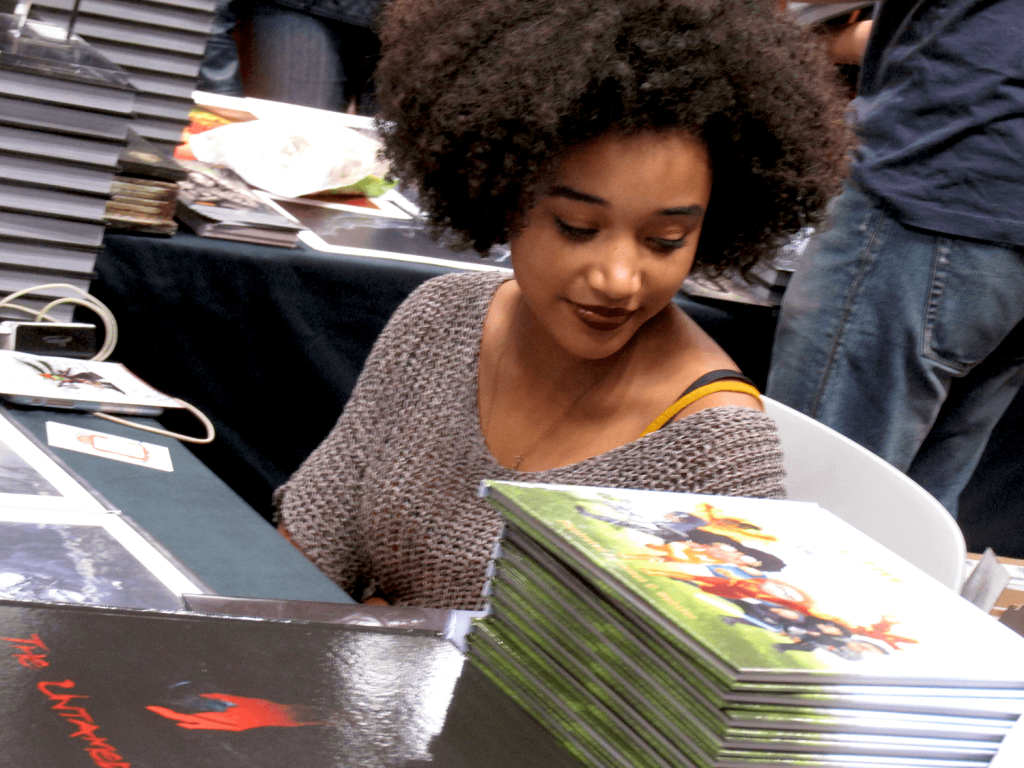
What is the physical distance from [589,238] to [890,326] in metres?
0.86

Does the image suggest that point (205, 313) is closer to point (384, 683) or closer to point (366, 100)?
point (384, 683)

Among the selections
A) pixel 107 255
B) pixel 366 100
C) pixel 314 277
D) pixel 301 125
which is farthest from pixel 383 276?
pixel 366 100

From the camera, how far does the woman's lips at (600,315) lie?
1088 mm

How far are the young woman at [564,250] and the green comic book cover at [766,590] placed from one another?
0.43 m

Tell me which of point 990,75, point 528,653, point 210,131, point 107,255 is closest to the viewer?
point 528,653

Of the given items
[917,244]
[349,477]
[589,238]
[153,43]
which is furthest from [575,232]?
[153,43]

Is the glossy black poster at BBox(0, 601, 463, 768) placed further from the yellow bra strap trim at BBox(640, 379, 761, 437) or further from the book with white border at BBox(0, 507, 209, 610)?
the yellow bra strap trim at BBox(640, 379, 761, 437)

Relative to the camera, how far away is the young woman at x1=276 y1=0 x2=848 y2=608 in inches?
40.6

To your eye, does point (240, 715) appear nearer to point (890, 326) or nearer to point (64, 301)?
point (64, 301)

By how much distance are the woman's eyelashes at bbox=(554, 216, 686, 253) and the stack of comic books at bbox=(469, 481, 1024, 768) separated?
44cm

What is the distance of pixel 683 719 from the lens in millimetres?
504

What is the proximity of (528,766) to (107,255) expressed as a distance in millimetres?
1458

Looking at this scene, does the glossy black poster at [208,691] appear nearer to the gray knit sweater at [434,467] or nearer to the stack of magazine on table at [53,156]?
the gray knit sweater at [434,467]

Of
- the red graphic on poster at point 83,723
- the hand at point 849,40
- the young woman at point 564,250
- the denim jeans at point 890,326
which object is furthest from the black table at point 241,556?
the hand at point 849,40
